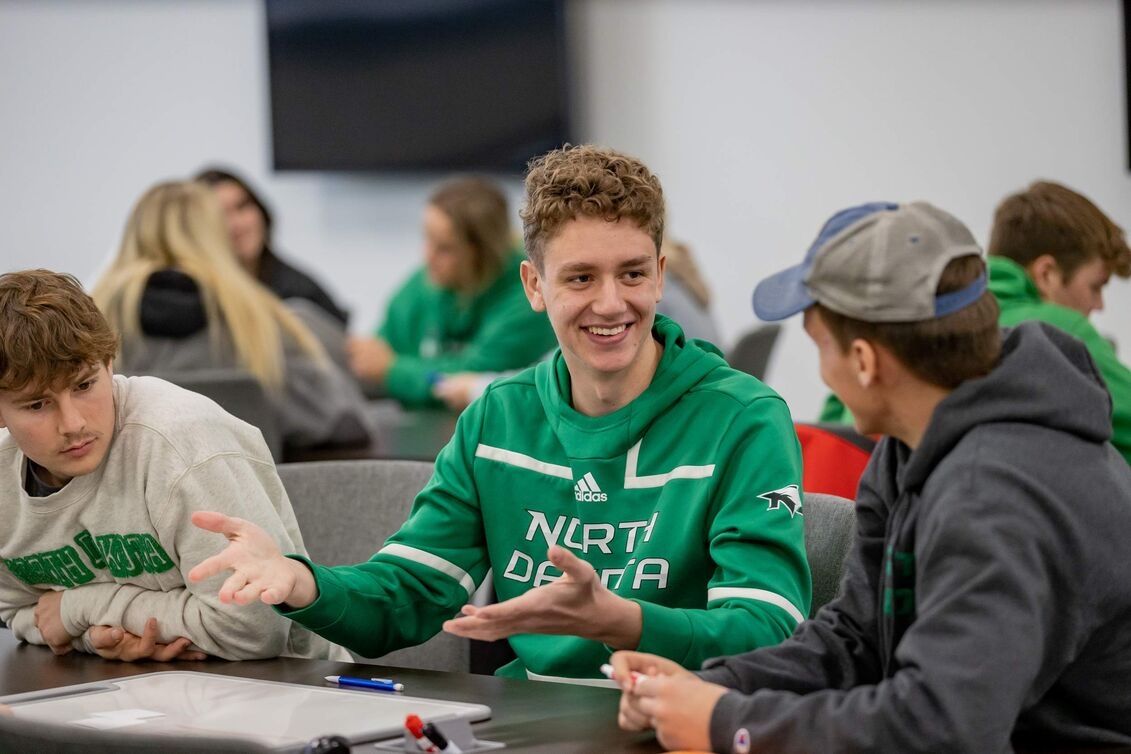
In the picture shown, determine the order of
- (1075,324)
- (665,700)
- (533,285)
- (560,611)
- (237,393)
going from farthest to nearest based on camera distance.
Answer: (237,393) < (1075,324) < (533,285) < (560,611) < (665,700)

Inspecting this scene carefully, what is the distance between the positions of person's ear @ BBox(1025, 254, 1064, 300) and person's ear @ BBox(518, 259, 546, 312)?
1.58 metres

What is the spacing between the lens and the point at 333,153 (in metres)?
6.75

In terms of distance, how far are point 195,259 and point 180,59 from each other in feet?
12.7

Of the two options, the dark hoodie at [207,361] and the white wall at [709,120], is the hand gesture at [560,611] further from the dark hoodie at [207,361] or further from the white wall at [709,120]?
the white wall at [709,120]

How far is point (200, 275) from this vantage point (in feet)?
12.0

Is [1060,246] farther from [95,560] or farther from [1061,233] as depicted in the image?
[95,560]

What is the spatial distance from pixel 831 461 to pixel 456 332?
3.20 metres

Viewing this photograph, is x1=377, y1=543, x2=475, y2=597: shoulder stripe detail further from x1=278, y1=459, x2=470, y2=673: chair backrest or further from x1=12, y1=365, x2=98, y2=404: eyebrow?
x1=12, y1=365, x2=98, y2=404: eyebrow

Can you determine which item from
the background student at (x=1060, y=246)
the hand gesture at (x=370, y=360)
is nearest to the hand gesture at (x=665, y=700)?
the background student at (x=1060, y=246)

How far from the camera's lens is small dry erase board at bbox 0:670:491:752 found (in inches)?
56.6

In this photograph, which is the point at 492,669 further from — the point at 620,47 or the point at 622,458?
the point at 620,47

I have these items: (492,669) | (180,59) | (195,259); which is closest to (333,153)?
(180,59)

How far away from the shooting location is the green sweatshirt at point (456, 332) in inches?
197

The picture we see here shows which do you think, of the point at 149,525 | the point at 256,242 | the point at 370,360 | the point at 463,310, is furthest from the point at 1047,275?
the point at 256,242
